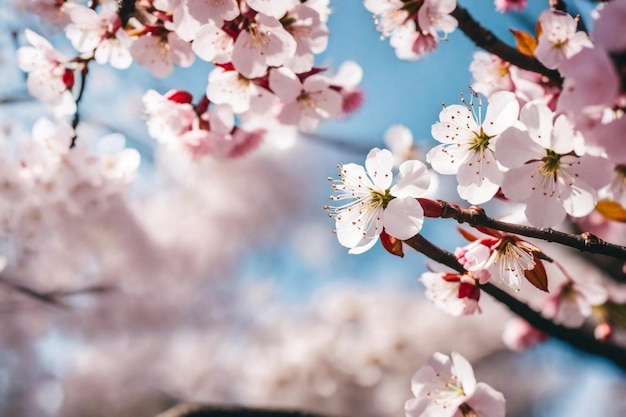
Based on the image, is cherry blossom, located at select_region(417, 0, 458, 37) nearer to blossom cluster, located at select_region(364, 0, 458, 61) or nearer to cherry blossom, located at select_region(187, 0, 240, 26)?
blossom cluster, located at select_region(364, 0, 458, 61)

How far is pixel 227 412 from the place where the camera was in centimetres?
130

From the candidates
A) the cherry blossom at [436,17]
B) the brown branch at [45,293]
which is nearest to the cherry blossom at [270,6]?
the cherry blossom at [436,17]

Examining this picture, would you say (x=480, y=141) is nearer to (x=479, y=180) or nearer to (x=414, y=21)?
A: (x=479, y=180)

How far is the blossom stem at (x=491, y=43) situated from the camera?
2.87 feet

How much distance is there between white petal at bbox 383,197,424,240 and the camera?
24.7 inches

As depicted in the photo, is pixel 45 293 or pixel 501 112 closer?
pixel 501 112

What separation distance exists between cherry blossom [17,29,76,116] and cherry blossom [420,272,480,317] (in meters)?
0.79

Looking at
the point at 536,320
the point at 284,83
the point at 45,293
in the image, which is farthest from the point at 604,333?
the point at 45,293

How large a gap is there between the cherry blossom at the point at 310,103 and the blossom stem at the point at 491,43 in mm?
278

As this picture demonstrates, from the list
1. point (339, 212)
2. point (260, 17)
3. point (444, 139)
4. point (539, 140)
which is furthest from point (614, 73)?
point (260, 17)

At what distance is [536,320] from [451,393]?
0.27 metres

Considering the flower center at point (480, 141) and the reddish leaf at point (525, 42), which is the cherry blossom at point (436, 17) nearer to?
the reddish leaf at point (525, 42)

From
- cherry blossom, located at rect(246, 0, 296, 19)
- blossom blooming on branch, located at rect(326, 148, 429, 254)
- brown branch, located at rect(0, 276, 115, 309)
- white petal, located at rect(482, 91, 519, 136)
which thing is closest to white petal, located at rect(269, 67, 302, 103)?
cherry blossom, located at rect(246, 0, 296, 19)

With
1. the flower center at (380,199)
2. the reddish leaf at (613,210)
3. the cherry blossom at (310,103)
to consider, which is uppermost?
the flower center at (380,199)
